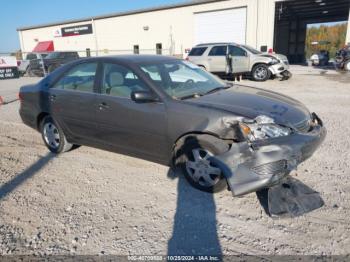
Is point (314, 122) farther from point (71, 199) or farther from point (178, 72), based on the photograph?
point (71, 199)

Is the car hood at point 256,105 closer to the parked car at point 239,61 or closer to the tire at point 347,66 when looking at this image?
the parked car at point 239,61

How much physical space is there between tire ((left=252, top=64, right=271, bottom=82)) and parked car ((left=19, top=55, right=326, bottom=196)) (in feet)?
32.7

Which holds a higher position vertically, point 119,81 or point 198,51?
point 198,51

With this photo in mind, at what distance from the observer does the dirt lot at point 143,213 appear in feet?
8.64

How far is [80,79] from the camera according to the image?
4.47 meters

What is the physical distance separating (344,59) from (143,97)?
1734 centimetres

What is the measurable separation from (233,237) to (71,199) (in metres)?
1.97

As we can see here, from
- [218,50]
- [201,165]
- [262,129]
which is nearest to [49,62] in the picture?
[218,50]

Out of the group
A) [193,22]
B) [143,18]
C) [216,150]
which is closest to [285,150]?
Answer: [216,150]

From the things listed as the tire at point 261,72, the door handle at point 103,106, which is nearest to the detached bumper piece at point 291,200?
the door handle at point 103,106

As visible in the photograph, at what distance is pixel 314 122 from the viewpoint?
→ 375 cm

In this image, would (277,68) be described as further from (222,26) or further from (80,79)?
(80,79)

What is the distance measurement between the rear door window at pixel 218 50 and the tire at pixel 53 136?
10.8m

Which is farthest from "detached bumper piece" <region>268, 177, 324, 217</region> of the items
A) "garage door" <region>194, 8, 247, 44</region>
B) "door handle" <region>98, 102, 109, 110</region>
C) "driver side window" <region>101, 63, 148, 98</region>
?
"garage door" <region>194, 8, 247, 44</region>
